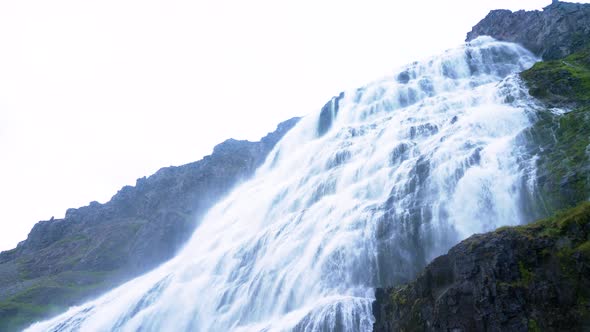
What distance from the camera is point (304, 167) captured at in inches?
1962

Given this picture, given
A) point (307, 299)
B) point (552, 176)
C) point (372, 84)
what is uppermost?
point (372, 84)

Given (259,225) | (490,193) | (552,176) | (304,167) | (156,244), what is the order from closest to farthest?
(552,176)
(490,193)
(259,225)
(304,167)
(156,244)

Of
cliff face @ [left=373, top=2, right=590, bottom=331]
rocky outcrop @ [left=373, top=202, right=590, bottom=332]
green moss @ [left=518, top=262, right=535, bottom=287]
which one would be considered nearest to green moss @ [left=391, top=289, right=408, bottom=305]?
cliff face @ [left=373, top=2, right=590, bottom=331]

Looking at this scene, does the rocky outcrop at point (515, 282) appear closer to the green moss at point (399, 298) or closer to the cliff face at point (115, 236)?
the green moss at point (399, 298)

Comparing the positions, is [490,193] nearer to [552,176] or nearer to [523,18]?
[552,176]

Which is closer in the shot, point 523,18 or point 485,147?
point 485,147

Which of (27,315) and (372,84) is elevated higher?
(372,84)

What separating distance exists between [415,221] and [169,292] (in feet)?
68.5

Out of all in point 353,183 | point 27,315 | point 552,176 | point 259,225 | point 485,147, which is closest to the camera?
point 552,176

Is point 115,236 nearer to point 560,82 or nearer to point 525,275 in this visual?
point 560,82

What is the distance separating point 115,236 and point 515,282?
7142cm

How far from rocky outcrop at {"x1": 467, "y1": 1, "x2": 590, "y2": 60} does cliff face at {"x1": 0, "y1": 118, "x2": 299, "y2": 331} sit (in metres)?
41.5

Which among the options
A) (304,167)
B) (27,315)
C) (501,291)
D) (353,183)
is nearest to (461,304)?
(501,291)

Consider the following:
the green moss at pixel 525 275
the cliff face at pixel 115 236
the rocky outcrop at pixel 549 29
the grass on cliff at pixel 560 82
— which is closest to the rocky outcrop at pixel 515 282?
the green moss at pixel 525 275
